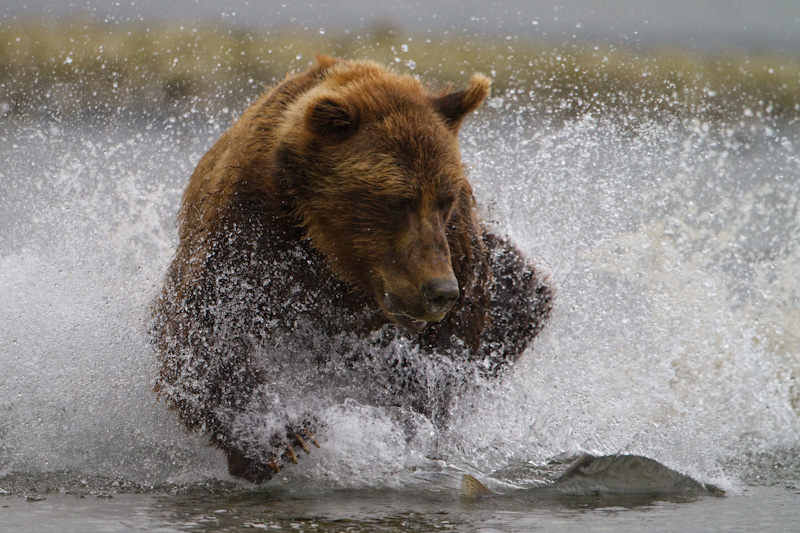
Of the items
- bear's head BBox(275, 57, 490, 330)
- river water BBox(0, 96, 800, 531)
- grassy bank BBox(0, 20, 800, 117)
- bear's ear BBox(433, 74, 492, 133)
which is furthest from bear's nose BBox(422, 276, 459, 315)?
grassy bank BBox(0, 20, 800, 117)

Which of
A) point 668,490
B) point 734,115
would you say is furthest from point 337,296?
point 734,115

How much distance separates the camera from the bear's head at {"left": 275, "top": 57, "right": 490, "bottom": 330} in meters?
3.99

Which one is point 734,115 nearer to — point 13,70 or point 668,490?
point 13,70

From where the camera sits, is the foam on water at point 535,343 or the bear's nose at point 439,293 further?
the foam on water at point 535,343

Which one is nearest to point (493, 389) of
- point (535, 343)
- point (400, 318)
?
point (535, 343)

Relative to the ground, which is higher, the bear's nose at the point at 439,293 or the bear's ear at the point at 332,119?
the bear's ear at the point at 332,119

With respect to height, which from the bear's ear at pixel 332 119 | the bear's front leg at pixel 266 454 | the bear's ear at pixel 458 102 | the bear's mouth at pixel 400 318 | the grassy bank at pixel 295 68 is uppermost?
the grassy bank at pixel 295 68

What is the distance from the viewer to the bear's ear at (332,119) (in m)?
4.09

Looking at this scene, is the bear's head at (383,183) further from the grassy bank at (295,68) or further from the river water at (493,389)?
the grassy bank at (295,68)

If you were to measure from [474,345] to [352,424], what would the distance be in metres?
0.83

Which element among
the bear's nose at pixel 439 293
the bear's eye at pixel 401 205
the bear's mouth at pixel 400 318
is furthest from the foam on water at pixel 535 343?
the bear's eye at pixel 401 205

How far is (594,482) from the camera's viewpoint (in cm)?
407

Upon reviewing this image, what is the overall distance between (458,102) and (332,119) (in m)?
0.68

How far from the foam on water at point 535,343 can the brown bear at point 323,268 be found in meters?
0.22
